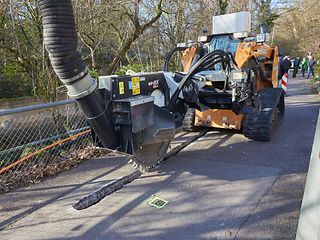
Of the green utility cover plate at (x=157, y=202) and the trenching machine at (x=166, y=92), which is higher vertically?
the trenching machine at (x=166, y=92)

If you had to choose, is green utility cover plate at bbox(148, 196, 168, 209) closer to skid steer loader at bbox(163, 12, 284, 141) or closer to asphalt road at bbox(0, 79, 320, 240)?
asphalt road at bbox(0, 79, 320, 240)

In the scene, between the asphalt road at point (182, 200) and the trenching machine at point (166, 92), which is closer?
the trenching machine at point (166, 92)

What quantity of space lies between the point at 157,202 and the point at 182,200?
1.01ft

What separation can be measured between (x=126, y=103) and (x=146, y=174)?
1.33 metres

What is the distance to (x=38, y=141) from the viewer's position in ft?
16.6

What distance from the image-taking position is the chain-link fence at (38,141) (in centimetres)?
452

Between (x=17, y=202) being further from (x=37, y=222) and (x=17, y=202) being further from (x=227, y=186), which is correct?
(x=227, y=186)

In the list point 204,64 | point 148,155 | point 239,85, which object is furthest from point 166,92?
point 239,85

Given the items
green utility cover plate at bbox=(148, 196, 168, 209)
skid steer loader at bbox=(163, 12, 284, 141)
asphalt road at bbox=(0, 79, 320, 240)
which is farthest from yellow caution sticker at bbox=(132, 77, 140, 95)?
skid steer loader at bbox=(163, 12, 284, 141)

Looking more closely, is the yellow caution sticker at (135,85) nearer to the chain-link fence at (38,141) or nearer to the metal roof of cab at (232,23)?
the chain-link fence at (38,141)

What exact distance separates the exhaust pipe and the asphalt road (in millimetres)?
1087

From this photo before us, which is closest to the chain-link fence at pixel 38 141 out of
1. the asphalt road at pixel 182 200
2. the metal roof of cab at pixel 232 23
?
the asphalt road at pixel 182 200

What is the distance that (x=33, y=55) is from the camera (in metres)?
6.93

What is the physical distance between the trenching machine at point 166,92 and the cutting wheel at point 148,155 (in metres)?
0.01
